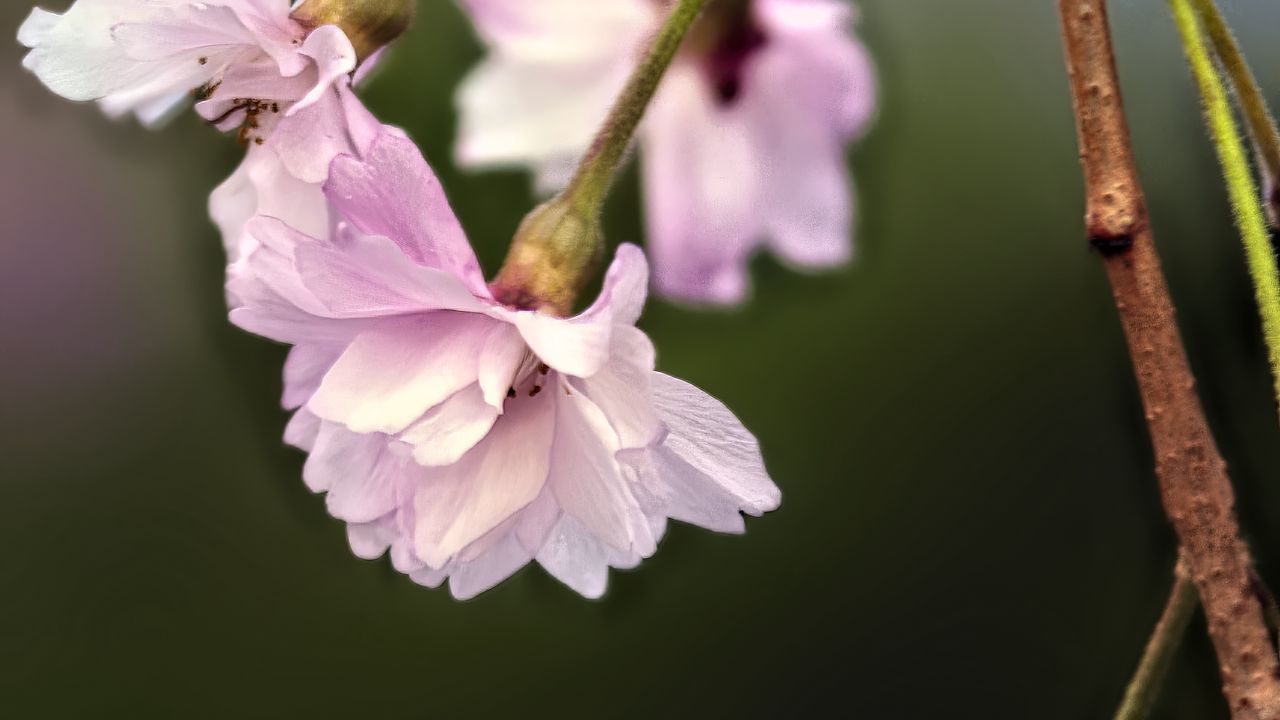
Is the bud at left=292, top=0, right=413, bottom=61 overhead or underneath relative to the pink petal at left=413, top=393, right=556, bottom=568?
overhead

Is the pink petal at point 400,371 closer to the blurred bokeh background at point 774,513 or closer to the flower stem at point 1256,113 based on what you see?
the flower stem at point 1256,113

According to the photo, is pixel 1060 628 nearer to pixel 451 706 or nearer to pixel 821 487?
pixel 821 487

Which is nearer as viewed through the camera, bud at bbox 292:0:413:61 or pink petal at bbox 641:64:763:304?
bud at bbox 292:0:413:61

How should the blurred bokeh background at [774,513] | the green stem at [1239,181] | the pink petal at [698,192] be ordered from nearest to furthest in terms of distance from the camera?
the green stem at [1239,181]
the pink petal at [698,192]
the blurred bokeh background at [774,513]

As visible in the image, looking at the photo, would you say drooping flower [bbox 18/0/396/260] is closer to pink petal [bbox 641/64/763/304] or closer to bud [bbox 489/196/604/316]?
bud [bbox 489/196/604/316]

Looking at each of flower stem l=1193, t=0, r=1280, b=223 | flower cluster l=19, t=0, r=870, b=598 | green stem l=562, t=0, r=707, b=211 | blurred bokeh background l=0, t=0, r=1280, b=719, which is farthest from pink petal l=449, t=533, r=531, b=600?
blurred bokeh background l=0, t=0, r=1280, b=719

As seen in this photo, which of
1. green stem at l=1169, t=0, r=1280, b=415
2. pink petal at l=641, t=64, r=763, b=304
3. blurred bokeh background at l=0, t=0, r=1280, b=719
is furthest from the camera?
blurred bokeh background at l=0, t=0, r=1280, b=719

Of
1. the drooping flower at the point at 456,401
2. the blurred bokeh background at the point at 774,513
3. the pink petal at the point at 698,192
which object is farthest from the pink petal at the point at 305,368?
the blurred bokeh background at the point at 774,513
